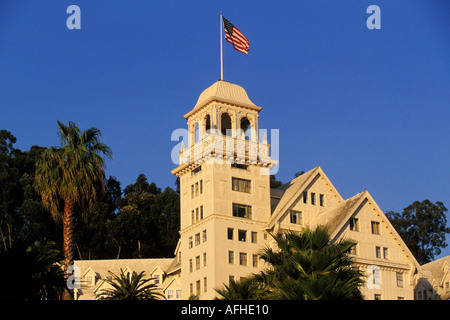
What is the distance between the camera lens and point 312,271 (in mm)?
41750

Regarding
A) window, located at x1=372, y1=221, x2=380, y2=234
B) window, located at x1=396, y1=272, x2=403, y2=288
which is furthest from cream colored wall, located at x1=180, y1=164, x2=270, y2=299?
window, located at x1=396, y1=272, x2=403, y2=288

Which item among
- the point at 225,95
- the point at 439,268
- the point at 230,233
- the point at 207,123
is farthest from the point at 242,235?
the point at 439,268

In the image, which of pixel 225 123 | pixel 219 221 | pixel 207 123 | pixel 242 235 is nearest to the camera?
pixel 219 221

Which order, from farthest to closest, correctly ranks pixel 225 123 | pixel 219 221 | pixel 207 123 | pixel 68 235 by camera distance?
pixel 225 123 < pixel 207 123 < pixel 219 221 < pixel 68 235

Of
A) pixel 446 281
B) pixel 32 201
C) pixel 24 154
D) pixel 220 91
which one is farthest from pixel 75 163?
pixel 24 154

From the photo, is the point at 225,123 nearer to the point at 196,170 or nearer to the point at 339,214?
the point at 196,170

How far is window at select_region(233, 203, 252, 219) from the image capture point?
67.6 metres

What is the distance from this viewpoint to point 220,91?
7138cm

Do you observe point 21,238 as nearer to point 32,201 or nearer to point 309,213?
point 309,213

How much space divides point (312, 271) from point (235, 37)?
34078mm

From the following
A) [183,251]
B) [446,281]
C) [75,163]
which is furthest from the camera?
[446,281]

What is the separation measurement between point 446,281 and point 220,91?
34.4 metres

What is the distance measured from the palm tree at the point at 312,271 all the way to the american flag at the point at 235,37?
27.9 metres

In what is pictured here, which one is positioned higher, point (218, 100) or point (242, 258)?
point (218, 100)
